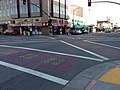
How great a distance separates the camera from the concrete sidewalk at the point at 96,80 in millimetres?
7176

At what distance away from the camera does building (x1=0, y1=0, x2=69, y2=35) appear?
2183 inches

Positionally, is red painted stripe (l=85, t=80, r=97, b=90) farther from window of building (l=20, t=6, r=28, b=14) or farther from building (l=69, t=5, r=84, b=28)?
building (l=69, t=5, r=84, b=28)

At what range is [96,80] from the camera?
8070 mm

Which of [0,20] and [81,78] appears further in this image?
[0,20]

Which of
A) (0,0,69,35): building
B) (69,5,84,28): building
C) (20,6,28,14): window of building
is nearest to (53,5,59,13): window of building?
(0,0,69,35): building

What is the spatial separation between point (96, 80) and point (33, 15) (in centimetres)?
5115

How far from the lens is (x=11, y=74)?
8.69 meters

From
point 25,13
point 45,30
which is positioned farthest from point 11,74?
point 25,13

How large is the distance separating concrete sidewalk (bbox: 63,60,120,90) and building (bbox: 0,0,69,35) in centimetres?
4316

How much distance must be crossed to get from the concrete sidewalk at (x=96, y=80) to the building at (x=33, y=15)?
43.2m

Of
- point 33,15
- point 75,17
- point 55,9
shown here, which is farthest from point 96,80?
point 75,17

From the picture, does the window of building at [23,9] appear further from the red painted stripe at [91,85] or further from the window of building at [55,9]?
the red painted stripe at [91,85]

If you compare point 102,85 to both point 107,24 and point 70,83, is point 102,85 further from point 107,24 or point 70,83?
point 107,24

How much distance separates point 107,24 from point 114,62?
134 m
